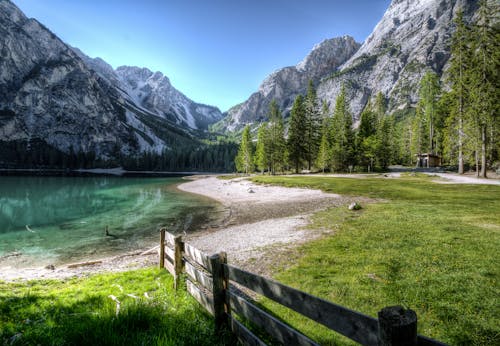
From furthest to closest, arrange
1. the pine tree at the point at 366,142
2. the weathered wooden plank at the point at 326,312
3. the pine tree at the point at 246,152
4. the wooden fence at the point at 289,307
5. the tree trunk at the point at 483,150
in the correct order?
the pine tree at the point at 246,152, the pine tree at the point at 366,142, the tree trunk at the point at 483,150, the weathered wooden plank at the point at 326,312, the wooden fence at the point at 289,307

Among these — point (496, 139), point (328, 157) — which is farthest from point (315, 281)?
point (328, 157)

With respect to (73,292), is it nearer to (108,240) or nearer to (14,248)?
(108,240)

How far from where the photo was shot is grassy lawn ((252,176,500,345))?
557 cm

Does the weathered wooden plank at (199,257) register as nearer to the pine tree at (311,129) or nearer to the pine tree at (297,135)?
the pine tree at (297,135)

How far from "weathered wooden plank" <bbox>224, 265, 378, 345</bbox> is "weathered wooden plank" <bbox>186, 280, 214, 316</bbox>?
1677mm

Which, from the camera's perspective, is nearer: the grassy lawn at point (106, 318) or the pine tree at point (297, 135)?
the grassy lawn at point (106, 318)

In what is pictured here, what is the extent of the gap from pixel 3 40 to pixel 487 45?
264120mm

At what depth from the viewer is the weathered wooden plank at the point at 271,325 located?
3317mm

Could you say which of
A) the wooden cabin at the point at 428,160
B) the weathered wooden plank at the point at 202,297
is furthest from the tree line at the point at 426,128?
the weathered wooden plank at the point at 202,297

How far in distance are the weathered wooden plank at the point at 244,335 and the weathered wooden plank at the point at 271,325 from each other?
0.20 m

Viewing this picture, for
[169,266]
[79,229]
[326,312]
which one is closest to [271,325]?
[326,312]

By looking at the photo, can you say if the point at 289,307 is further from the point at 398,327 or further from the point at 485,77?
the point at 485,77

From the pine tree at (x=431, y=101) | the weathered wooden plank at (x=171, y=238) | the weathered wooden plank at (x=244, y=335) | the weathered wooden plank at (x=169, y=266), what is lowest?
the weathered wooden plank at (x=169, y=266)

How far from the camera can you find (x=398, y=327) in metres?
2.09
